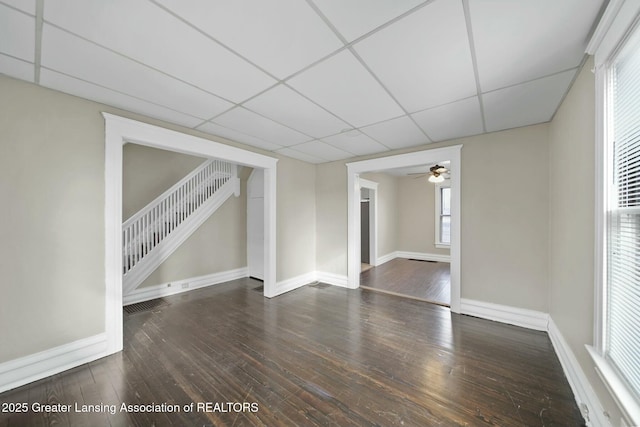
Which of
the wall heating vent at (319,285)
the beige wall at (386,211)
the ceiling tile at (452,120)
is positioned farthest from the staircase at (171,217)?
the ceiling tile at (452,120)

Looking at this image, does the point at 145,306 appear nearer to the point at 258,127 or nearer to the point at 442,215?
the point at 258,127

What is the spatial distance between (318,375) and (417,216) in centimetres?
618

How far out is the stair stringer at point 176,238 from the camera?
3666 millimetres

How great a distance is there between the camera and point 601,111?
137cm

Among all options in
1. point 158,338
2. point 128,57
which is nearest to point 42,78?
point 128,57

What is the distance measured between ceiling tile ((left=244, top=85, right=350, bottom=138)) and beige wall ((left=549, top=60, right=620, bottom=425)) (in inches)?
78.9

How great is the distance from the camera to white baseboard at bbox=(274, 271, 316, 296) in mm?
4031

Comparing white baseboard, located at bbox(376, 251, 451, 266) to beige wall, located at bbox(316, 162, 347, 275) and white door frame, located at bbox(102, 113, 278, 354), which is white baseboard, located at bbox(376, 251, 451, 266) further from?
white door frame, located at bbox(102, 113, 278, 354)

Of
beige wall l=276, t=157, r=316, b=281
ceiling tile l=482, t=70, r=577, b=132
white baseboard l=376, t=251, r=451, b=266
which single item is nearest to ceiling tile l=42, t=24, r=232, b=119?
beige wall l=276, t=157, r=316, b=281

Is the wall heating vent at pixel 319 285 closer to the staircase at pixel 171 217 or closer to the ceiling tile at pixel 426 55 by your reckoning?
the staircase at pixel 171 217

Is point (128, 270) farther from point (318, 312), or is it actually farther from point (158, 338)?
point (318, 312)

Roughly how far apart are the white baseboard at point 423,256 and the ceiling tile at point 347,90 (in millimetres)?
5470

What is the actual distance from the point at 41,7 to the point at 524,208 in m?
4.43

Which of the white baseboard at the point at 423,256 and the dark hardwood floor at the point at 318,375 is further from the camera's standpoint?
the white baseboard at the point at 423,256
